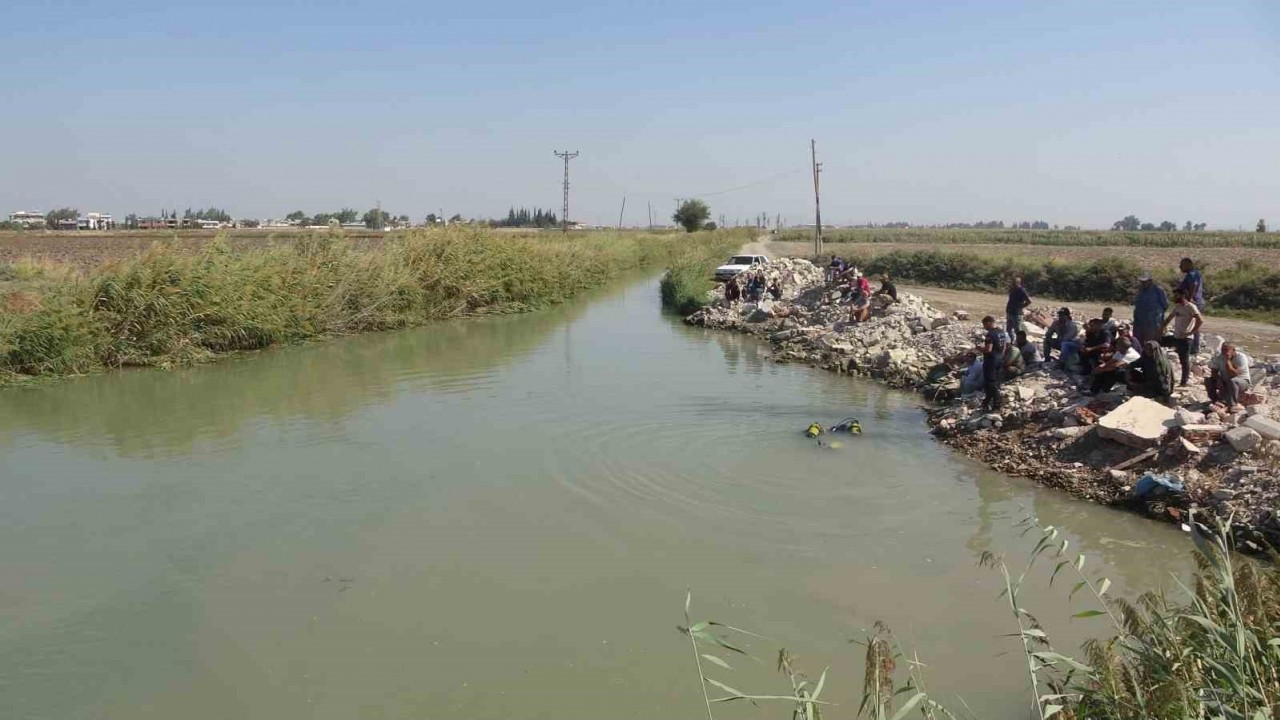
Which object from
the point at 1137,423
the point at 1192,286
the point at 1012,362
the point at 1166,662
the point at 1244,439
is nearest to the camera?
the point at 1166,662

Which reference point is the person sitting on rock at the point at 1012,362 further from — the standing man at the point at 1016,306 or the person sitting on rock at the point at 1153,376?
the person sitting on rock at the point at 1153,376

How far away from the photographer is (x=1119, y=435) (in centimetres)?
1001

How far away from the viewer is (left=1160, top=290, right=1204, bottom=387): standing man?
35.8 ft

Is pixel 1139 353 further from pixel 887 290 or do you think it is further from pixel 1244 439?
pixel 887 290

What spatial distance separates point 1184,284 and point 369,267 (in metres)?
19.2

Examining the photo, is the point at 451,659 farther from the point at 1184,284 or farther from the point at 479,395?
the point at 1184,284

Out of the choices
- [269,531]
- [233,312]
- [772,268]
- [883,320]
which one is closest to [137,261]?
[233,312]

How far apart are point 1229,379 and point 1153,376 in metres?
0.80

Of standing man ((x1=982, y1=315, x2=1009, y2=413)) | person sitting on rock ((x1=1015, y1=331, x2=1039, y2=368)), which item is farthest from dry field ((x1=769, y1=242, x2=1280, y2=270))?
standing man ((x1=982, y1=315, x2=1009, y2=413))

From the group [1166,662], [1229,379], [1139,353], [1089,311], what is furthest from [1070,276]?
[1166,662]

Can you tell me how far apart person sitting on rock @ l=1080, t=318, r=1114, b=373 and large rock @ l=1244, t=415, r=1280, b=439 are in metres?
3.03

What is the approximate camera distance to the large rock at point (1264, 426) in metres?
8.90

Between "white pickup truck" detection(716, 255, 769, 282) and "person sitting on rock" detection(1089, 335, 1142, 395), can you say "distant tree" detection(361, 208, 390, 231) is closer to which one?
"white pickup truck" detection(716, 255, 769, 282)

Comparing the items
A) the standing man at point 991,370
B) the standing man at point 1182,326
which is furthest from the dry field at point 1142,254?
the standing man at point 991,370
